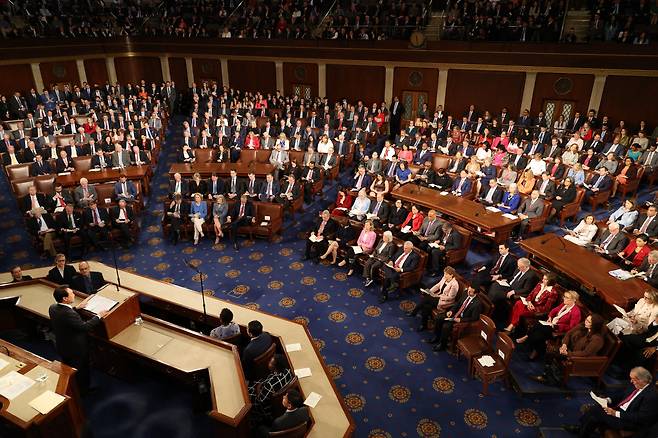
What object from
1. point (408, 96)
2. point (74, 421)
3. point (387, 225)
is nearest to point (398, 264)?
point (387, 225)

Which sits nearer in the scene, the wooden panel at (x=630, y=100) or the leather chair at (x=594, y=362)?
the leather chair at (x=594, y=362)

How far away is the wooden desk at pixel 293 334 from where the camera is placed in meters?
4.47

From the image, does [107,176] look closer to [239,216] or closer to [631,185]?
[239,216]

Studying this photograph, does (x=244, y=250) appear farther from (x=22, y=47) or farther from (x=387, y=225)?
(x=22, y=47)

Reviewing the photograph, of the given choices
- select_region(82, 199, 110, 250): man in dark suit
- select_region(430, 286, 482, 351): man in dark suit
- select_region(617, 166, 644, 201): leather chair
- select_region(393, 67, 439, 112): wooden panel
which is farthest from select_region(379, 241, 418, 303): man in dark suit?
select_region(393, 67, 439, 112): wooden panel

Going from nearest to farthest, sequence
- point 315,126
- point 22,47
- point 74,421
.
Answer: point 74,421 → point 315,126 → point 22,47

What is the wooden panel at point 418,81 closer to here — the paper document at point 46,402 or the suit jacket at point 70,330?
the suit jacket at point 70,330

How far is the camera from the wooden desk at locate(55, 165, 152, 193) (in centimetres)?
1105

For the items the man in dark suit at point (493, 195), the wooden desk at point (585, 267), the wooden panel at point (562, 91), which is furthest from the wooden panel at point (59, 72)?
the wooden desk at point (585, 267)

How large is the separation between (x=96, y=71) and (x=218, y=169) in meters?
14.6

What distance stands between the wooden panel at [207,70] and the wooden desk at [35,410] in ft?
65.0

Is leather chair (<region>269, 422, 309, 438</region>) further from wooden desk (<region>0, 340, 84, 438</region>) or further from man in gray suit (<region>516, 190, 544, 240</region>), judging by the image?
man in gray suit (<region>516, 190, 544, 240</region>)

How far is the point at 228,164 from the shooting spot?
1245cm

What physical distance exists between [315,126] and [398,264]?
32.0ft
